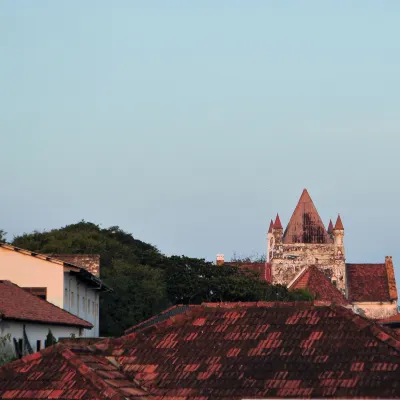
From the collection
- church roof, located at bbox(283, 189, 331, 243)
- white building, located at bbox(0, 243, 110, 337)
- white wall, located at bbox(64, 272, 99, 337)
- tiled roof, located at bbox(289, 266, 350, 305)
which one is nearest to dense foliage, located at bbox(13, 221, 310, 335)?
white wall, located at bbox(64, 272, 99, 337)

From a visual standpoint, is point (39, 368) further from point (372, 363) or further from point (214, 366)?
point (372, 363)

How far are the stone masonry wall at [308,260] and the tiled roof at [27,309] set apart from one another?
72387mm

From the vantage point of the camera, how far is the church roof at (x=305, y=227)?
121562 mm

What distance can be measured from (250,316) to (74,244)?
56736 mm

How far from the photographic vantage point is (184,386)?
21.6 m

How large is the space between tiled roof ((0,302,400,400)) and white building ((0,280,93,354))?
13.0 m

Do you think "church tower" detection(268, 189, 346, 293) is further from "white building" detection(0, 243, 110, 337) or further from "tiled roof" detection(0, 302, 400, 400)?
"tiled roof" detection(0, 302, 400, 400)

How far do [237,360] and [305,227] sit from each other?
100622mm

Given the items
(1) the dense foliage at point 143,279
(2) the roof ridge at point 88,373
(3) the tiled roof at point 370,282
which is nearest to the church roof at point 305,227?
(3) the tiled roof at point 370,282

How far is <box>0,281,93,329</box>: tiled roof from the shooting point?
3759 centimetres

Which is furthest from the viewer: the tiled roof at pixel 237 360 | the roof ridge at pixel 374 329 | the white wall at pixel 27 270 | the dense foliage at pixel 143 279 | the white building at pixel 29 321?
the dense foliage at pixel 143 279

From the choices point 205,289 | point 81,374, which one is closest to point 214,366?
point 81,374

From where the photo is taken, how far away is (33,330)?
39.9 m

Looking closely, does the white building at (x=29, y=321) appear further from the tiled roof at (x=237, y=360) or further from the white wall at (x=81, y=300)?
the tiled roof at (x=237, y=360)
